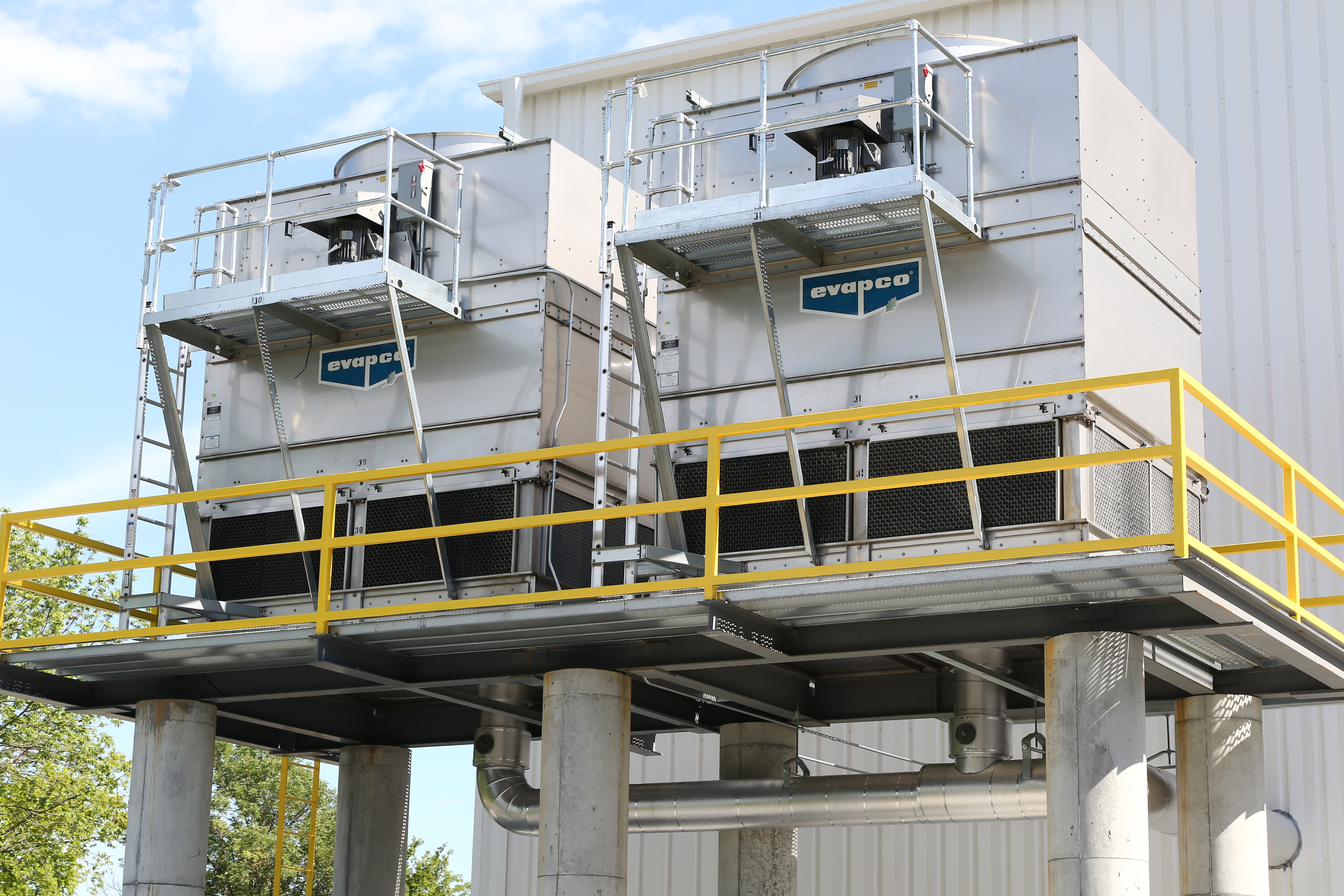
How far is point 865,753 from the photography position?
21.5 m

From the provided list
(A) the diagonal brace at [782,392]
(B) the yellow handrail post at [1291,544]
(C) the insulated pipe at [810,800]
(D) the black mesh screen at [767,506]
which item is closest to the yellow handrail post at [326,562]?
(C) the insulated pipe at [810,800]

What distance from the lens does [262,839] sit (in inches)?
2254

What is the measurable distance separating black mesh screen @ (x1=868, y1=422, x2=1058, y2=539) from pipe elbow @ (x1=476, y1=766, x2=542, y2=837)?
5416 mm

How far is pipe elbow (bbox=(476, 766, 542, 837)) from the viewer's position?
672 inches

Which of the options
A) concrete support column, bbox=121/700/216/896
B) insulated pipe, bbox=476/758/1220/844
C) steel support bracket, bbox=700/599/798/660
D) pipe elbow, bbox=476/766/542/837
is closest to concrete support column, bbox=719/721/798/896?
insulated pipe, bbox=476/758/1220/844

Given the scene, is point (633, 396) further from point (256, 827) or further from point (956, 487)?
point (256, 827)

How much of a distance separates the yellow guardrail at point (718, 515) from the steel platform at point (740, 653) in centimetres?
19

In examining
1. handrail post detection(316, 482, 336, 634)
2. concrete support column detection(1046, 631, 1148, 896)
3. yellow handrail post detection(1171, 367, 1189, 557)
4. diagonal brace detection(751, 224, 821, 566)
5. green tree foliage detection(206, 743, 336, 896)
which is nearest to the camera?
yellow handrail post detection(1171, 367, 1189, 557)

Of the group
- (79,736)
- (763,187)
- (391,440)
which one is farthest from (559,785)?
(79,736)

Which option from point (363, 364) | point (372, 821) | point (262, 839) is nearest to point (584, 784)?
point (363, 364)

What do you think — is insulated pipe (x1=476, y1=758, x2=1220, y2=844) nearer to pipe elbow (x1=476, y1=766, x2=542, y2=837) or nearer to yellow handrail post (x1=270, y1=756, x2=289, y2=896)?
pipe elbow (x1=476, y1=766, x2=542, y2=837)

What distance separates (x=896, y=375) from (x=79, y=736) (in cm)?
2484

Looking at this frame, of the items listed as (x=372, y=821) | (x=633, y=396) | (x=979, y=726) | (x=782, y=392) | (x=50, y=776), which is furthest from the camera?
(x=50, y=776)

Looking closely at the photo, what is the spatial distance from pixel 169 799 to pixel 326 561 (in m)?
Answer: 3.61
